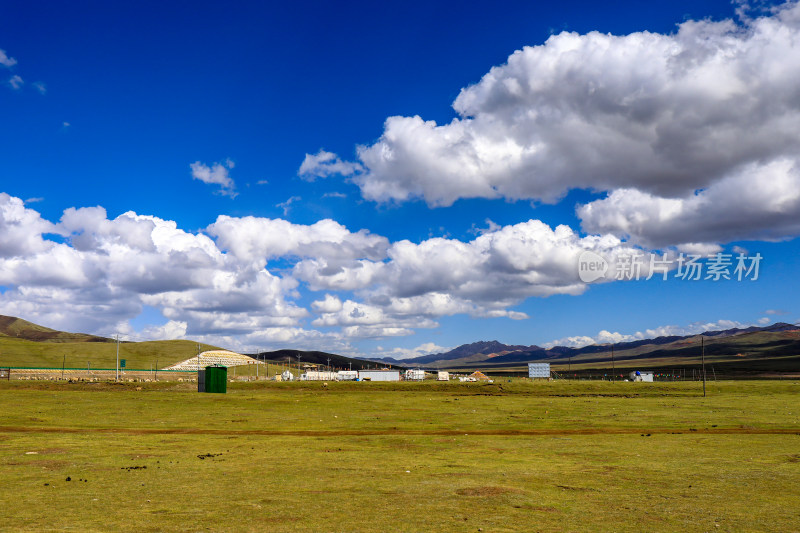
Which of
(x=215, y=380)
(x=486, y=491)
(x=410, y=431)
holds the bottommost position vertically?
(x=215, y=380)

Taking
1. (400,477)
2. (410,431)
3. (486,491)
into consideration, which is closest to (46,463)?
(400,477)

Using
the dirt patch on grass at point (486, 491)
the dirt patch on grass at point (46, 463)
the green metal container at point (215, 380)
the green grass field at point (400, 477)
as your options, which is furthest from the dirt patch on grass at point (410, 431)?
the green metal container at point (215, 380)

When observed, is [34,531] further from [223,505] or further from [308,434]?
[308,434]

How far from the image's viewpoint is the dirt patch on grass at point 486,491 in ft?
65.0

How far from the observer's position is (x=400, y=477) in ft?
77.6

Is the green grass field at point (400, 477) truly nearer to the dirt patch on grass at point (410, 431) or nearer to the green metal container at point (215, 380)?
the dirt patch on grass at point (410, 431)

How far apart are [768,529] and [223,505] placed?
16104mm

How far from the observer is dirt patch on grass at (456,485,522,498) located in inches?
780

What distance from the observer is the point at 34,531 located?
1431 centimetres

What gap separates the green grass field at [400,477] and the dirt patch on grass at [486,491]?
110mm

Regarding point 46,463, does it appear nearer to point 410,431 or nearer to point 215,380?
point 410,431

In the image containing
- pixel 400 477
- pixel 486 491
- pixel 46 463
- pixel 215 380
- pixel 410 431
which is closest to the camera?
pixel 486 491

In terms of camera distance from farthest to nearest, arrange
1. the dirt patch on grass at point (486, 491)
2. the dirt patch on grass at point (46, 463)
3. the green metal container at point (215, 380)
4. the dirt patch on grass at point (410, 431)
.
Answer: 1. the green metal container at point (215, 380)
2. the dirt patch on grass at point (410, 431)
3. the dirt patch on grass at point (46, 463)
4. the dirt patch on grass at point (486, 491)

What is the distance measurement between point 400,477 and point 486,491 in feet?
15.2
